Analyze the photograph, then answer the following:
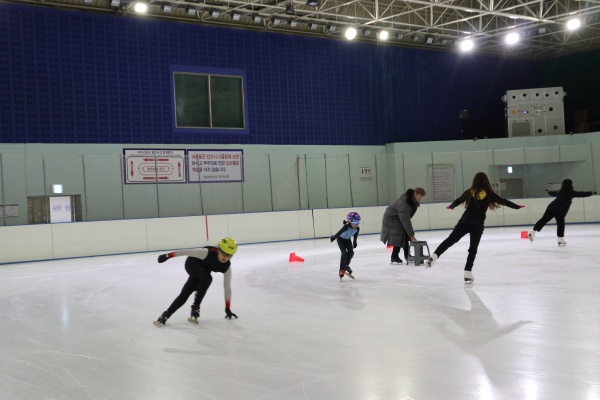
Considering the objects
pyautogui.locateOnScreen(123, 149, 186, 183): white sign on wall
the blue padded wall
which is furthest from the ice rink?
the blue padded wall

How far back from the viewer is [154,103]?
21.3 m

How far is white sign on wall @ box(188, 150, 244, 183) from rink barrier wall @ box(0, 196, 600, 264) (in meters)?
1.66

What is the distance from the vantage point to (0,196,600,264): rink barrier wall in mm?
17766

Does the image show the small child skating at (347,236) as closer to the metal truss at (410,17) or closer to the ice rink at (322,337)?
the ice rink at (322,337)

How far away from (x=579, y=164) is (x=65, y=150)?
17215 millimetres

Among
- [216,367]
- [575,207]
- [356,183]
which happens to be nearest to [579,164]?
[575,207]

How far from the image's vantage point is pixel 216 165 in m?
22.5

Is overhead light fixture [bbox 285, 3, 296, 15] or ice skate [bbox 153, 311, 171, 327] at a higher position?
overhead light fixture [bbox 285, 3, 296, 15]

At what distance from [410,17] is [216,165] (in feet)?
28.9

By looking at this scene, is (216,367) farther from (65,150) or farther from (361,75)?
(361,75)

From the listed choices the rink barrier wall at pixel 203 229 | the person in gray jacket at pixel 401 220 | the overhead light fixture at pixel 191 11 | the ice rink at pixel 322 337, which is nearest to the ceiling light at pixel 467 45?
the rink barrier wall at pixel 203 229

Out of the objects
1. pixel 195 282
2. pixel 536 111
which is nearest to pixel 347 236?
pixel 195 282

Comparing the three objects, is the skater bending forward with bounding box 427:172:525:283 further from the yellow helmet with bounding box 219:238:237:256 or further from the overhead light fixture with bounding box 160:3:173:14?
the overhead light fixture with bounding box 160:3:173:14

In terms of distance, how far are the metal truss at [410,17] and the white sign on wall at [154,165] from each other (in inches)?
163
